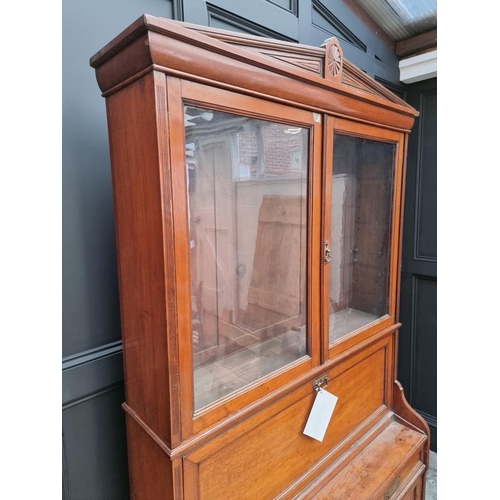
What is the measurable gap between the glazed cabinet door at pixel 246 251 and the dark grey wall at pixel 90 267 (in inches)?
11.9

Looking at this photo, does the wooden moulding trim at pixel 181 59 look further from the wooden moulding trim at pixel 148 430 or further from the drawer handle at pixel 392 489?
the drawer handle at pixel 392 489

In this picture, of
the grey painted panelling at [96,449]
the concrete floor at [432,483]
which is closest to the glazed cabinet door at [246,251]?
the grey painted panelling at [96,449]

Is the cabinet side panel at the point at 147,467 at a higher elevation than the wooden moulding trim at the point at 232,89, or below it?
below

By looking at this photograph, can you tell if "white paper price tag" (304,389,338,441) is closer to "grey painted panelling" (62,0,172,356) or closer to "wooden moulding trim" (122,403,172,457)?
"wooden moulding trim" (122,403,172,457)

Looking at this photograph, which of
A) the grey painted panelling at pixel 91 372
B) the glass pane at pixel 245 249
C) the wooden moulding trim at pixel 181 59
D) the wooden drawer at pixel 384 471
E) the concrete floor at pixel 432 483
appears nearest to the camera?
the wooden moulding trim at pixel 181 59

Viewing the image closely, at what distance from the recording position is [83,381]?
0.93 m

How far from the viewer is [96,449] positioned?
3.17 ft

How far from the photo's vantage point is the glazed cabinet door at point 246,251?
2.39 ft

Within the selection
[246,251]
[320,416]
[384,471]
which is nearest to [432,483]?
[384,471]

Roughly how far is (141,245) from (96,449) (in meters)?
0.64

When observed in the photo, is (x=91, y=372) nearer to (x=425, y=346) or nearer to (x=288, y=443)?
(x=288, y=443)
